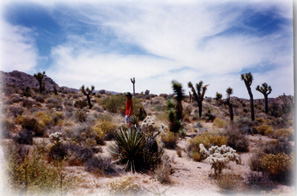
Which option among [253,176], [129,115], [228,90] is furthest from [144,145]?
[228,90]

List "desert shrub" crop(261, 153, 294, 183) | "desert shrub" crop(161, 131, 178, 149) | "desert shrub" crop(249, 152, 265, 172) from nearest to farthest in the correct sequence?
"desert shrub" crop(261, 153, 294, 183), "desert shrub" crop(249, 152, 265, 172), "desert shrub" crop(161, 131, 178, 149)

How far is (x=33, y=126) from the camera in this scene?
9.80 metres

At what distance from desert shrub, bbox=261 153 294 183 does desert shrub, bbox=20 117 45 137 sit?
10.5 m

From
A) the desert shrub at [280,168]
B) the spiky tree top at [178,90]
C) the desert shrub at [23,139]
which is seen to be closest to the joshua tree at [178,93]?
the spiky tree top at [178,90]

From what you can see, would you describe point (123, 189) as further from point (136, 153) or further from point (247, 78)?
point (247, 78)

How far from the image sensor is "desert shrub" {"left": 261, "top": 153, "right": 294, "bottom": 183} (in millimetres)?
5591

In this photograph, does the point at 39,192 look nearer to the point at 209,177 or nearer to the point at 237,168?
the point at 209,177

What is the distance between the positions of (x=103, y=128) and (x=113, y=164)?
4871 millimetres

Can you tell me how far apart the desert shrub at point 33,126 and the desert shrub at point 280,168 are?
10.5 m

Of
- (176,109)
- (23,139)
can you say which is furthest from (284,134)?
(23,139)

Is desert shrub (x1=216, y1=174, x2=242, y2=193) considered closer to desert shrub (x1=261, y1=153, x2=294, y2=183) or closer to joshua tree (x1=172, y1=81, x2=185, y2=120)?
desert shrub (x1=261, y1=153, x2=294, y2=183)

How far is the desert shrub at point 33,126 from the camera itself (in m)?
9.51

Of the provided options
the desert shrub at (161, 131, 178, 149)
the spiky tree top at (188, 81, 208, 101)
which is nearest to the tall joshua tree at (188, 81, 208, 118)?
the spiky tree top at (188, 81, 208, 101)

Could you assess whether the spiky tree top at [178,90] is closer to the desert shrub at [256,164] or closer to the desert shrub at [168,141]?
the desert shrub at [168,141]
